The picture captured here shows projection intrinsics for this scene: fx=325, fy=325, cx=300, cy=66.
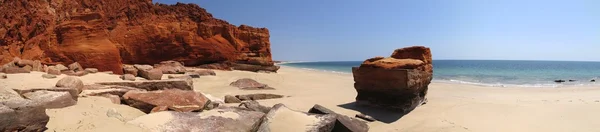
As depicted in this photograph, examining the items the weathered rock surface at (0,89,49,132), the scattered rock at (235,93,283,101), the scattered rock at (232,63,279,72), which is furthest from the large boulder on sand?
the scattered rock at (232,63,279,72)

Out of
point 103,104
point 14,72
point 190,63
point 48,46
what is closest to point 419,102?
point 103,104

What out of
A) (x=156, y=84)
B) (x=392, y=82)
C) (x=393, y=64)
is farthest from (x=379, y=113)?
(x=156, y=84)

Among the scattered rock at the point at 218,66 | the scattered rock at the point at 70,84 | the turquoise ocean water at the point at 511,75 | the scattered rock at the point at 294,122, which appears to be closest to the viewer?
the scattered rock at the point at 294,122

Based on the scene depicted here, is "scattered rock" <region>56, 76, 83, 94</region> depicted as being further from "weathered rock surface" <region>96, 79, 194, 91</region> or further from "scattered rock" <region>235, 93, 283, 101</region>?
"scattered rock" <region>235, 93, 283, 101</region>

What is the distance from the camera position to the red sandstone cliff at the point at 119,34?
1272cm

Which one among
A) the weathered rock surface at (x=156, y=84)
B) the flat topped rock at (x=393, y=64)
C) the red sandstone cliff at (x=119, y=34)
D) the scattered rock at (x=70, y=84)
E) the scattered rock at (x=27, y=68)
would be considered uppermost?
the red sandstone cliff at (x=119, y=34)

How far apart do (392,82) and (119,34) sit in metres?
16.3

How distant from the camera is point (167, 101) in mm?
4523

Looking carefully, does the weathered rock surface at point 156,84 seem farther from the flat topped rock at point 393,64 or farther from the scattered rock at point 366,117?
the flat topped rock at point 393,64

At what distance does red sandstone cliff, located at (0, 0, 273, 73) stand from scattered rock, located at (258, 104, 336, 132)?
1127 centimetres

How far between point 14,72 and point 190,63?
43.7 feet

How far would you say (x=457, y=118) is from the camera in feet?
19.6

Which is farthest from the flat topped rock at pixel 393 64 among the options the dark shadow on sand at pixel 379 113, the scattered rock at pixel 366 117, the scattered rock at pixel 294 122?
the scattered rock at pixel 294 122

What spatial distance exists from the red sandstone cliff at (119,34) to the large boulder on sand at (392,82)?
1043 centimetres
